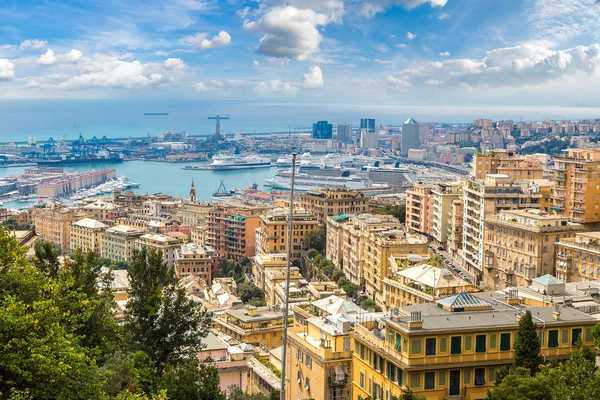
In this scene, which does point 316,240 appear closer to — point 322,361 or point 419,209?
point 419,209

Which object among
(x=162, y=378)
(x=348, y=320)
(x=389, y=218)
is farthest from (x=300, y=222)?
(x=162, y=378)

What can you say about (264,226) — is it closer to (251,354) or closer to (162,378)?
(251,354)

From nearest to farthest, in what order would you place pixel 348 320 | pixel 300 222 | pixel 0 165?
pixel 348 320
pixel 300 222
pixel 0 165

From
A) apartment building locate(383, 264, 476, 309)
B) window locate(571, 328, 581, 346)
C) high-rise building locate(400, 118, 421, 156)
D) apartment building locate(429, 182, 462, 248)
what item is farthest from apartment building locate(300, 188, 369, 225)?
high-rise building locate(400, 118, 421, 156)

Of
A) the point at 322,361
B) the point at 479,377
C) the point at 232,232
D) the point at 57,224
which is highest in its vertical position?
the point at 479,377

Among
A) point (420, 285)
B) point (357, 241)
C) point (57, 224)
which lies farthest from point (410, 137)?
point (420, 285)

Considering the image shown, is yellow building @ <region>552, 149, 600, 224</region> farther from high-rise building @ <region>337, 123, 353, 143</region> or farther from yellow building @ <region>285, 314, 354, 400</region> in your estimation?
high-rise building @ <region>337, 123, 353, 143</region>
